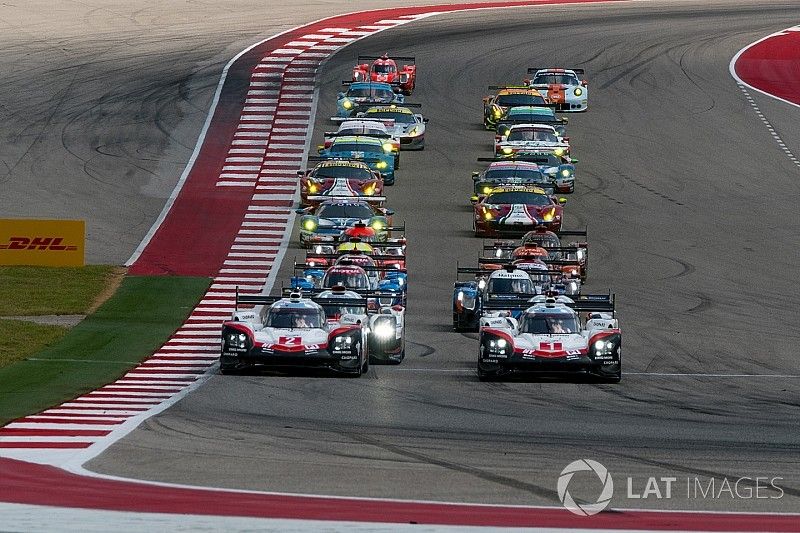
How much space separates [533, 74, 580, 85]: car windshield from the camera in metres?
63.6

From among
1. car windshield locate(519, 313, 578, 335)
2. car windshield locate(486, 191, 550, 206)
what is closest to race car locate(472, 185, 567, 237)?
car windshield locate(486, 191, 550, 206)

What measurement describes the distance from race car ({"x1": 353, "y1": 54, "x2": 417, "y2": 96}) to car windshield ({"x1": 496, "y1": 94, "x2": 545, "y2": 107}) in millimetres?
5001

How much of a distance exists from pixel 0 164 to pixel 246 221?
32.4ft

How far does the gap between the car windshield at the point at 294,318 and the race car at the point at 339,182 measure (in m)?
17.1

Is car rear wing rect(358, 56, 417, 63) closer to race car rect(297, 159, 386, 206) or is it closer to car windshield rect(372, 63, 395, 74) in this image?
car windshield rect(372, 63, 395, 74)

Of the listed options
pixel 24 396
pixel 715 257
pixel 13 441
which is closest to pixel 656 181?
pixel 715 257

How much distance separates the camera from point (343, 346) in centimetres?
2856

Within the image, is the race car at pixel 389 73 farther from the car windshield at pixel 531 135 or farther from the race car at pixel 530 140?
the car windshield at pixel 531 135

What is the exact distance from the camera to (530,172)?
50.1 metres

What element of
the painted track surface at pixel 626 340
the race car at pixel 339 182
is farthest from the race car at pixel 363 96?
the race car at pixel 339 182

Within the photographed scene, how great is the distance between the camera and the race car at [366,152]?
5206cm

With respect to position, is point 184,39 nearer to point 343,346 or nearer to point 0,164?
point 0,164

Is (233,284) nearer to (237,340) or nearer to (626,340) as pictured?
(626,340)

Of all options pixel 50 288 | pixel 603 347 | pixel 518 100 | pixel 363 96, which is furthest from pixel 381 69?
pixel 603 347
